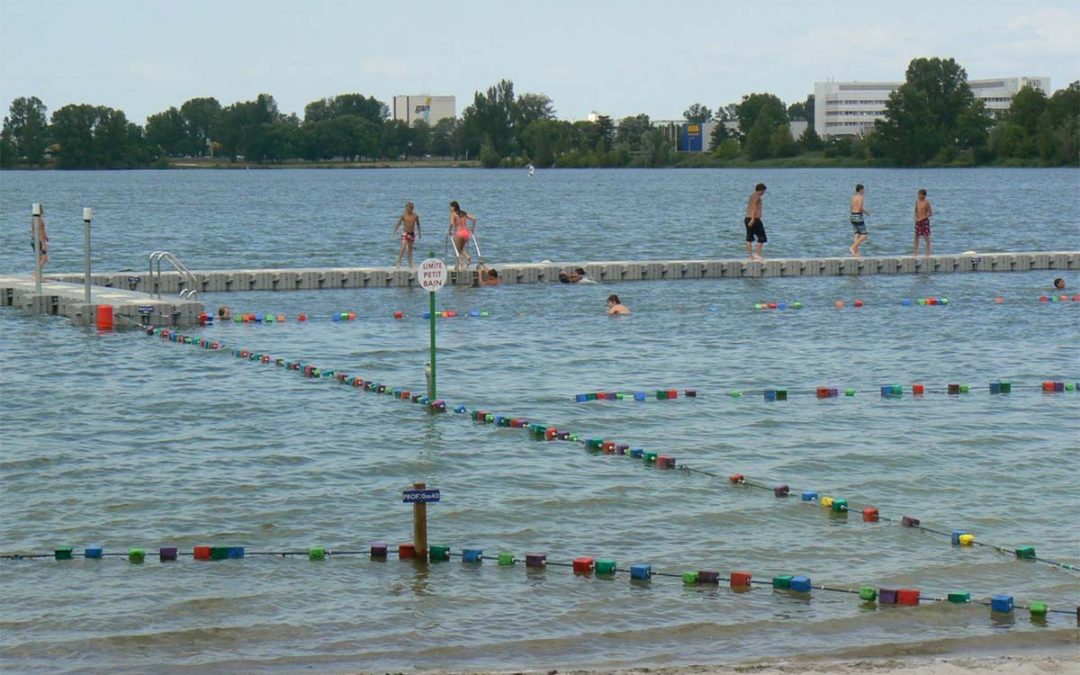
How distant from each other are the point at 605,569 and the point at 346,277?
21849 mm

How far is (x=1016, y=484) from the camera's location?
15.4m

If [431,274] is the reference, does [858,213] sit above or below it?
above

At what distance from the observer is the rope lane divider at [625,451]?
43.2ft

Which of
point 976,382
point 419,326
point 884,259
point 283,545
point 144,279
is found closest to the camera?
point 283,545

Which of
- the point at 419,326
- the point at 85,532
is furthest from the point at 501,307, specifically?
the point at 85,532

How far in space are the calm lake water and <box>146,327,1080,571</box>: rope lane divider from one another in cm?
14

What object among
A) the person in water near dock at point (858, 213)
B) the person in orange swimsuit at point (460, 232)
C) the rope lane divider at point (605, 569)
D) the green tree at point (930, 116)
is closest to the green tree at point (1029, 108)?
the green tree at point (930, 116)

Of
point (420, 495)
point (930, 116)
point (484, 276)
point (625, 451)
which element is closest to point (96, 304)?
point (484, 276)

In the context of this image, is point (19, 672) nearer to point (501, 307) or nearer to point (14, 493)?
point (14, 493)

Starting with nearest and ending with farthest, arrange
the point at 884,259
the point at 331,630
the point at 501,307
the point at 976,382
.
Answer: the point at 331,630 → the point at 976,382 → the point at 501,307 → the point at 884,259

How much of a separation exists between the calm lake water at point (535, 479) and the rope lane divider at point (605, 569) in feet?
0.32

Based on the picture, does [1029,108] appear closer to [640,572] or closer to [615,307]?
[615,307]

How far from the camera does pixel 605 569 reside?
1225 cm

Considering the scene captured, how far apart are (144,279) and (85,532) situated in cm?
1945
